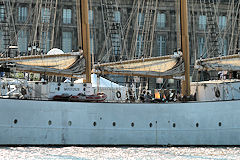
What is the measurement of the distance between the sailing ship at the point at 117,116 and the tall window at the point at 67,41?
38.3m

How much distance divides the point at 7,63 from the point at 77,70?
13.4 ft

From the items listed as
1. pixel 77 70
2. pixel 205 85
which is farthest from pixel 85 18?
pixel 205 85

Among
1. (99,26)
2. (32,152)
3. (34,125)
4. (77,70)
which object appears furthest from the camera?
(99,26)

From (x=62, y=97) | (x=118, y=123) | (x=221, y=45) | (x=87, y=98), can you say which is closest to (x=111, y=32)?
(x=221, y=45)

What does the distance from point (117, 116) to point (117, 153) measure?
4.29m

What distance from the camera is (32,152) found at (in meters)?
28.9

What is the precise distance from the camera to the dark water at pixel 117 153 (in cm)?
2744

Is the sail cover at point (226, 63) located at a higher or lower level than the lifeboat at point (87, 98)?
higher

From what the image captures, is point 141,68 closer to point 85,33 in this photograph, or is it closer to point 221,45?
point 85,33

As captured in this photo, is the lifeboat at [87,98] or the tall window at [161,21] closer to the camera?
the lifeboat at [87,98]

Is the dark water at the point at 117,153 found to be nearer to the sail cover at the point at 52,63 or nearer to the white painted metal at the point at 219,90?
the white painted metal at the point at 219,90

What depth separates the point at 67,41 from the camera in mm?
74188

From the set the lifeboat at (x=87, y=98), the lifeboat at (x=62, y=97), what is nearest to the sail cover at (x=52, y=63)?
the lifeboat at (x=62, y=97)

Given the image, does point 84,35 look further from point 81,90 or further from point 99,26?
point 99,26
